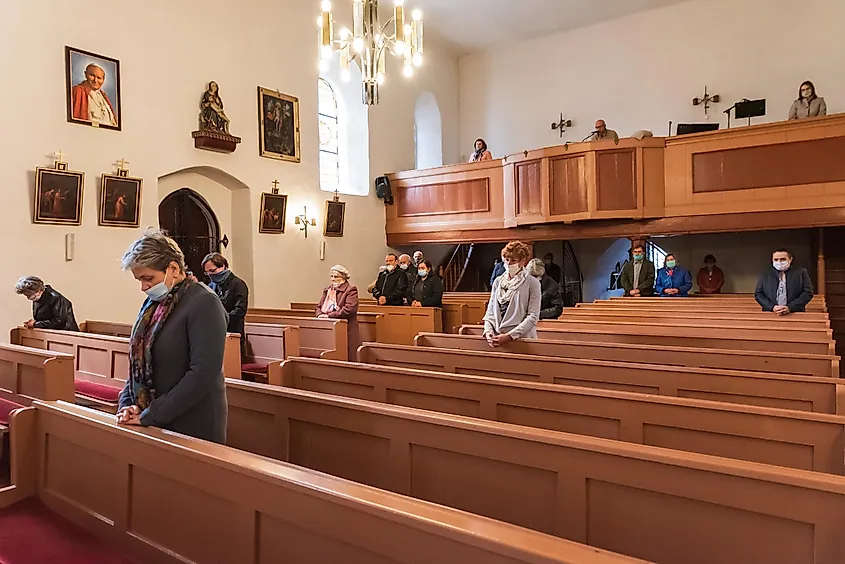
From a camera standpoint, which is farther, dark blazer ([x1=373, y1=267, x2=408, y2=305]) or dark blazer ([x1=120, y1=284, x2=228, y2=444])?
dark blazer ([x1=373, y1=267, x2=408, y2=305])

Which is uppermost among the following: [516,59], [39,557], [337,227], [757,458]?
[516,59]

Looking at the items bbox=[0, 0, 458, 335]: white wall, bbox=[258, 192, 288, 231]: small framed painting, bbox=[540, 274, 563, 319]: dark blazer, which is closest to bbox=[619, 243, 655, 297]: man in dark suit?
bbox=[540, 274, 563, 319]: dark blazer

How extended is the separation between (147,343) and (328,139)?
30.3 feet

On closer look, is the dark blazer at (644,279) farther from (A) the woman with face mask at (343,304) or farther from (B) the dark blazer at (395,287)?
(A) the woman with face mask at (343,304)

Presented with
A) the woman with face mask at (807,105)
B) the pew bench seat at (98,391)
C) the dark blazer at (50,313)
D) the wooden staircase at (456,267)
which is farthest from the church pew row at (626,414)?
the wooden staircase at (456,267)

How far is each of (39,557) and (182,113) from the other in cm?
724

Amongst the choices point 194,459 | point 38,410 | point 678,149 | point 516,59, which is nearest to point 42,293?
point 38,410

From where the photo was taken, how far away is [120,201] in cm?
758

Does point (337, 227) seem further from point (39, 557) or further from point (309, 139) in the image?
point (39, 557)

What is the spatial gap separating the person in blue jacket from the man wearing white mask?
3.19 metres

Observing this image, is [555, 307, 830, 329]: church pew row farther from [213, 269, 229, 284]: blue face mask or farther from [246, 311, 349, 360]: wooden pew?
[213, 269, 229, 284]: blue face mask

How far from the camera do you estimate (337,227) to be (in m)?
10.7

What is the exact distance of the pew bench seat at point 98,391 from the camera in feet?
14.8

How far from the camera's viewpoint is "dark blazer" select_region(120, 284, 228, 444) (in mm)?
2184
